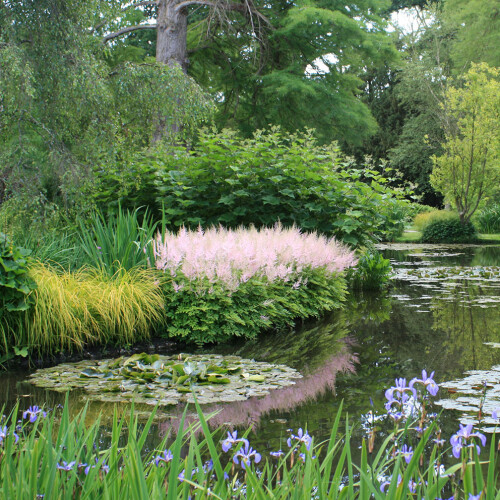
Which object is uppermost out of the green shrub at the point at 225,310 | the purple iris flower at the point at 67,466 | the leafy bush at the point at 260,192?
the leafy bush at the point at 260,192

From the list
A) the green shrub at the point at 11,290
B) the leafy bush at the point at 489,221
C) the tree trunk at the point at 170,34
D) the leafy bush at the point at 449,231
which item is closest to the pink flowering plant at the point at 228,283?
the green shrub at the point at 11,290

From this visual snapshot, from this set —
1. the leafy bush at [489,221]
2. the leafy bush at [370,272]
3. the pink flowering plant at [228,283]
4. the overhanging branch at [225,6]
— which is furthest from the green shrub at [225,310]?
the leafy bush at [489,221]

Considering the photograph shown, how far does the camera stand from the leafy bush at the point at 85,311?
518cm

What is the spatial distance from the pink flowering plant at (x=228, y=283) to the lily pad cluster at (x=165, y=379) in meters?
0.89

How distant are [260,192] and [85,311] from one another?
4.58m

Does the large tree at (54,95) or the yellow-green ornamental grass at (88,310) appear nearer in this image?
the yellow-green ornamental grass at (88,310)

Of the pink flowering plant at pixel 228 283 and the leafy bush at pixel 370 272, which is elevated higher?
the pink flowering plant at pixel 228 283

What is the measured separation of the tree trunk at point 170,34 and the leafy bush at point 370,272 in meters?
7.55

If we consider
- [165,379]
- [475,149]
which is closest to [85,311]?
[165,379]

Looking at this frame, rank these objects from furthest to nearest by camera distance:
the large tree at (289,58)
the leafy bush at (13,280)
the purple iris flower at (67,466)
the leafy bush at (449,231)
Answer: the leafy bush at (449,231), the large tree at (289,58), the leafy bush at (13,280), the purple iris flower at (67,466)

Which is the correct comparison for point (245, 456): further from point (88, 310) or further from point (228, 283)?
point (228, 283)

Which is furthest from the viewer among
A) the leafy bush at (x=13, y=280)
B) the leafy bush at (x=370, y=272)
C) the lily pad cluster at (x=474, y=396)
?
the leafy bush at (x=370, y=272)

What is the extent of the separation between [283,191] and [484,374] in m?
4.95

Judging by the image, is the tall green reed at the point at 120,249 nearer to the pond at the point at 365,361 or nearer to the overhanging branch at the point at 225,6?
the pond at the point at 365,361
